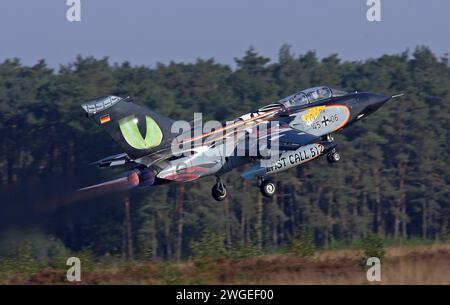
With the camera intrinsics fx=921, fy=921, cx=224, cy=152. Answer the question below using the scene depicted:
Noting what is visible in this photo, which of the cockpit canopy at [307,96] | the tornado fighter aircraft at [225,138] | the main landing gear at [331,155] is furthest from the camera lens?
the main landing gear at [331,155]

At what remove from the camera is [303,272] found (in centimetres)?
1973

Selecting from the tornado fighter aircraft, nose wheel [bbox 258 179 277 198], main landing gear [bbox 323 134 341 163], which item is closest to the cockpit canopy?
the tornado fighter aircraft

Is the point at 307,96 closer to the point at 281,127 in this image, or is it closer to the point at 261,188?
the point at 281,127

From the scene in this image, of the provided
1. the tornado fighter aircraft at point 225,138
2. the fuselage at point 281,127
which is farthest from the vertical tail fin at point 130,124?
the fuselage at point 281,127

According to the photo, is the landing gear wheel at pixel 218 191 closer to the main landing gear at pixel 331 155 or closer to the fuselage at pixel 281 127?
the fuselage at pixel 281 127

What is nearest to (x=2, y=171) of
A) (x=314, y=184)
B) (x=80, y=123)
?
(x=80, y=123)

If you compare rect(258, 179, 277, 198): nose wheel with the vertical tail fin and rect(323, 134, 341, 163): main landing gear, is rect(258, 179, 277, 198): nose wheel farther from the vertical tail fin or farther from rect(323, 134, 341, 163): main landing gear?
the vertical tail fin

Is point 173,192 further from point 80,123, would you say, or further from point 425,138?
point 425,138

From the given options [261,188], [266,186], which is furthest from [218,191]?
[266,186]

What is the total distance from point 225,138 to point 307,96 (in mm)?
3273

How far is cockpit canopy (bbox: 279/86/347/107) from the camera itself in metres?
26.5

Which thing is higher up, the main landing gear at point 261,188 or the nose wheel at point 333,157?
the nose wheel at point 333,157

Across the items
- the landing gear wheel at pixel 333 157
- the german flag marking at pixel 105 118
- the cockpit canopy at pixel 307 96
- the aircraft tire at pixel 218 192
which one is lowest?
the aircraft tire at pixel 218 192

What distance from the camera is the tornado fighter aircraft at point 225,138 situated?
73.8ft
